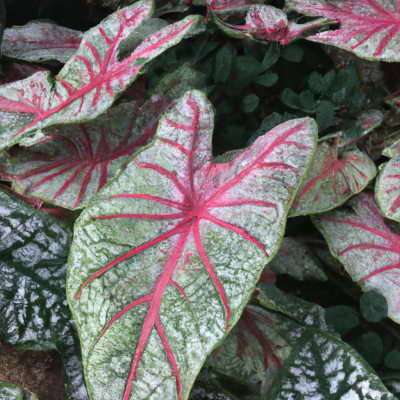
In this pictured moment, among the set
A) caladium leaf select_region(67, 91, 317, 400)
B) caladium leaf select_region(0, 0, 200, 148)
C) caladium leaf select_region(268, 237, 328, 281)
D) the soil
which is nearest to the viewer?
caladium leaf select_region(67, 91, 317, 400)

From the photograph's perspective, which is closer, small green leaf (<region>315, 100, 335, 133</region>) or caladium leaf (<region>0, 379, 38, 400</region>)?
caladium leaf (<region>0, 379, 38, 400</region>)

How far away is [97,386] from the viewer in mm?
645

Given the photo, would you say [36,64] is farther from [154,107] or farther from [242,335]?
[242,335]

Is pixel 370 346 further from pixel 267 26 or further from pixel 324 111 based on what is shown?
pixel 267 26

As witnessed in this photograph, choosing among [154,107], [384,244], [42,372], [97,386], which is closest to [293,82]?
[154,107]

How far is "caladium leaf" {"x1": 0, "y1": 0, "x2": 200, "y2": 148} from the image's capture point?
796mm

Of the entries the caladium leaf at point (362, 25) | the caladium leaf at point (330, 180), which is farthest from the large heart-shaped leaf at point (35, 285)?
the caladium leaf at point (362, 25)

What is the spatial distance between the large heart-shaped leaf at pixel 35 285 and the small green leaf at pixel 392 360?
0.83m

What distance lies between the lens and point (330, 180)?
0.95 m

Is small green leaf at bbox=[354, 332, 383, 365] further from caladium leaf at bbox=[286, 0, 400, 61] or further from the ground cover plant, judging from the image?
caladium leaf at bbox=[286, 0, 400, 61]

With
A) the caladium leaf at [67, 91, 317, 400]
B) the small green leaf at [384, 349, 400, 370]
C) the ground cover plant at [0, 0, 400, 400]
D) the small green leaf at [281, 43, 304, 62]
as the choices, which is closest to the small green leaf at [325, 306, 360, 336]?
the ground cover plant at [0, 0, 400, 400]

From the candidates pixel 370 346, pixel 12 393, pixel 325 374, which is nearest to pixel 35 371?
pixel 12 393

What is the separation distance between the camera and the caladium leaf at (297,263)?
1154 millimetres

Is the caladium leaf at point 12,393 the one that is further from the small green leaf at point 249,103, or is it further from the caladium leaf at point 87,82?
the small green leaf at point 249,103
